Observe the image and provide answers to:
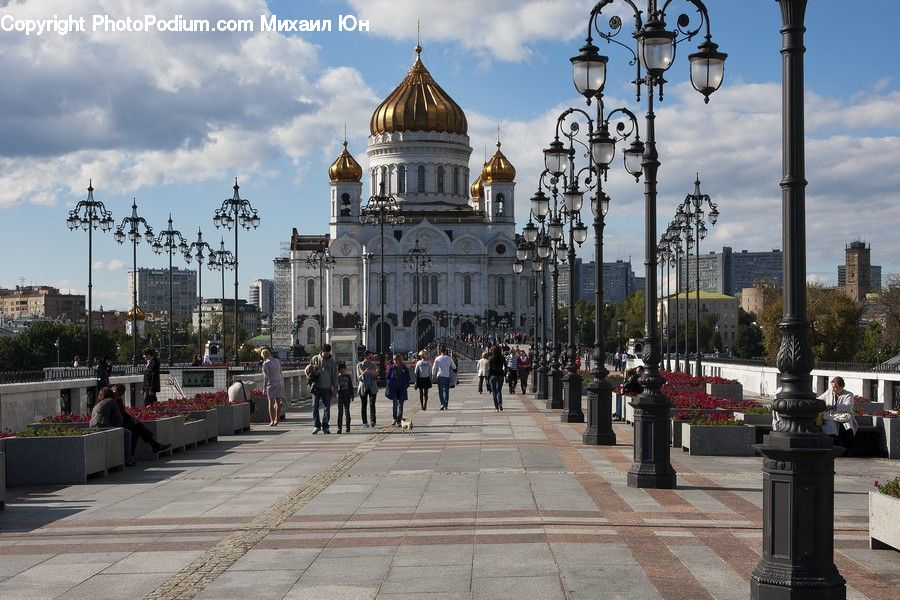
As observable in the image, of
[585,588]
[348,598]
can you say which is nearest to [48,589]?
[348,598]

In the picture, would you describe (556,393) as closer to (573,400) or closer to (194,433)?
(573,400)

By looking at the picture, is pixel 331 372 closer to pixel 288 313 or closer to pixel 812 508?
pixel 812 508

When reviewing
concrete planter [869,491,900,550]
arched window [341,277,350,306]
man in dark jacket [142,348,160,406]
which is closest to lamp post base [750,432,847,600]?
concrete planter [869,491,900,550]

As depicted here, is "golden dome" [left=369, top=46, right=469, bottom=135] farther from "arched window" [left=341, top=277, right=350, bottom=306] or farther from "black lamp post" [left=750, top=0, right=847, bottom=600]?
"black lamp post" [left=750, top=0, right=847, bottom=600]

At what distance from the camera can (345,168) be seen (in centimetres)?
13650

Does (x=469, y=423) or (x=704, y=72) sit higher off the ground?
(x=704, y=72)

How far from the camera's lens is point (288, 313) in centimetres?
15138

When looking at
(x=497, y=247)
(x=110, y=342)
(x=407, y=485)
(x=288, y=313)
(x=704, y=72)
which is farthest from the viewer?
(x=288, y=313)

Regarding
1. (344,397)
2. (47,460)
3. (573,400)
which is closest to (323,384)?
(344,397)

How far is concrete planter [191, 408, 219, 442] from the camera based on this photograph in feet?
73.7

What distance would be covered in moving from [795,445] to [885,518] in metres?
2.83

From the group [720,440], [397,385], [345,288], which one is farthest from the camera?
[345,288]

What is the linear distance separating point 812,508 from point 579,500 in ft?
18.7

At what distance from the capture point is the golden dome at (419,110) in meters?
134
